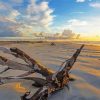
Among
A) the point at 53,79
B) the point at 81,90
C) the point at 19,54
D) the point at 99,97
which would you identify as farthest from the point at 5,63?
the point at 99,97

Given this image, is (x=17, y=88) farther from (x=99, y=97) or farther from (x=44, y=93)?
(x=99, y=97)

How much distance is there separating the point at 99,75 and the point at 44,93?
2.05 meters

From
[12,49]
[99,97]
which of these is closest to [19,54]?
[12,49]

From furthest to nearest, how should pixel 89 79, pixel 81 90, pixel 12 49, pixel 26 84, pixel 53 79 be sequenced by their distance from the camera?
pixel 89 79
pixel 26 84
pixel 81 90
pixel 12 49
pixel 53 79

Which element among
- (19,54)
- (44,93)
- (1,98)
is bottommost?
(1,98)

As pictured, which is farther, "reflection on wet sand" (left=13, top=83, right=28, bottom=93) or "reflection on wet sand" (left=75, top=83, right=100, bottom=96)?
"reflection on wet sand" (left=13, top=83, right=28, bottom=93)

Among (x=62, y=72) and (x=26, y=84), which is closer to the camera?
(x=62, y=72)

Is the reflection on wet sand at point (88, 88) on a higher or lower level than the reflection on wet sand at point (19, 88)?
higher

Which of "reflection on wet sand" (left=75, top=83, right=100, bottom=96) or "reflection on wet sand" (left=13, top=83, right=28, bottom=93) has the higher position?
"reflection on wet sand" (left=75, top=83, right=100, bottom=96)

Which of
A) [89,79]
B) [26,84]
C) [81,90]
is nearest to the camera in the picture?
[81,90]

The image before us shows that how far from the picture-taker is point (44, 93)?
10.2 feet

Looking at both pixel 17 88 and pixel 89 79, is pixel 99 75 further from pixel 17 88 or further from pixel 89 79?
pixel 17 88

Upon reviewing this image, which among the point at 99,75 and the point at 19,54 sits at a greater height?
the point at 19,54

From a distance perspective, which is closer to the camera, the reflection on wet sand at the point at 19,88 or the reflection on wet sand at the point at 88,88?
the reflection on wet sand at the point at 88,88
